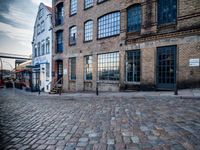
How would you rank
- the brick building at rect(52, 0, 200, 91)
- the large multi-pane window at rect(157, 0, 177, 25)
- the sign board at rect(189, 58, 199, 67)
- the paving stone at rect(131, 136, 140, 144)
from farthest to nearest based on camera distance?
the large multi-pane window at rect(157, 0, 177, 25) → the brick building at rect(52, 0, 200, 91) → the sign board at rect(189, 58, 199, 67) → the paving stone at rect(131, 136, 140, 144)

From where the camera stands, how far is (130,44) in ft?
42.4


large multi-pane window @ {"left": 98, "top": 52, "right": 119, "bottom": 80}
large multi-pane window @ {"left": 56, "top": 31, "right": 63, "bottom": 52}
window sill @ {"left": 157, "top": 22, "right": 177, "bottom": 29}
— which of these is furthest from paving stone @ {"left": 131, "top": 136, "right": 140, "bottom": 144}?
large multi-pane window @ {"left": 56, "top": 31, "right": 63, "bottom": 52}

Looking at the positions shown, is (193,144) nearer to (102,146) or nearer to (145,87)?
(102,146)

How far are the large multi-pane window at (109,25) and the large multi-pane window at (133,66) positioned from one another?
2.75m

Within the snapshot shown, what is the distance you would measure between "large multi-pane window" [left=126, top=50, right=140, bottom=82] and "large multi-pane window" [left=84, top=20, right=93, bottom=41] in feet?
17.9

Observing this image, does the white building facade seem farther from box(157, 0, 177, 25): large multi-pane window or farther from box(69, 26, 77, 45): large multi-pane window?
box(157, 0, 177, 25): large multi-pane window

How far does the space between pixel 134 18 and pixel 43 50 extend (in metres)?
16.4

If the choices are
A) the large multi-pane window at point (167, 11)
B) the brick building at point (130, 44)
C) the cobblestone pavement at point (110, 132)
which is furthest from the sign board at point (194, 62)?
the cobblestone pavement at point (110, 132)

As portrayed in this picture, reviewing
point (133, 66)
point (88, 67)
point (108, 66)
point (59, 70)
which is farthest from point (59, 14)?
point (133, 66)

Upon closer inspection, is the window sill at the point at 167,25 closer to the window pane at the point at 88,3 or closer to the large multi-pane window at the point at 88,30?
the large multi-pane window at the point at 88,30

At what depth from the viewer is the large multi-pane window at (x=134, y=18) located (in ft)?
41.8

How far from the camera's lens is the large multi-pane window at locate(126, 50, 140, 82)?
41.1ft

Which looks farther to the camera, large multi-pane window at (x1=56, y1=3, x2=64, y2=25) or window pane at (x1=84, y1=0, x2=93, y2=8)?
large multi-pane window at (x1=56, y1=3, x2=64, y2=25)

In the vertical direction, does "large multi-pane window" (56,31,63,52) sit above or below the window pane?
below
